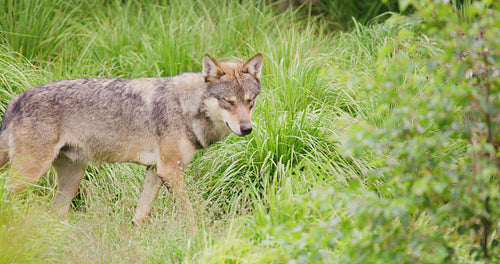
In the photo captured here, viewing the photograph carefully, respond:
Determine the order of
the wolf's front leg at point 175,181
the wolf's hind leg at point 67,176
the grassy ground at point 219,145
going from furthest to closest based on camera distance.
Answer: the wolf's hind leg at point 67,176 → the wolf's front leg at point 175,181 → the grassy ground at point 219,145

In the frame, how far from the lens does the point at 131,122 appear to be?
16.8 feet

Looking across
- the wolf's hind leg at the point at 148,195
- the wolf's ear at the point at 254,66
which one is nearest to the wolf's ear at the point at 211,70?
the wolf's ear at the point at 254,66

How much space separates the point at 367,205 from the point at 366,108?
127 inches

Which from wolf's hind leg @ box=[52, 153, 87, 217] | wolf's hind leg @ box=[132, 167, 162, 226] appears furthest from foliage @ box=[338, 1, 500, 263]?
wolf's hind leg @ box=[52, 153, 87, 217]

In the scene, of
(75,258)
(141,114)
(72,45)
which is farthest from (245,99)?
(72,45)

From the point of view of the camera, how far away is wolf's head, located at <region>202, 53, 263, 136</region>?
4.86 m

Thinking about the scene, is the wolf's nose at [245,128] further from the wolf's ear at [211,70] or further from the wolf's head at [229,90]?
the wolf's ear at [211,70]

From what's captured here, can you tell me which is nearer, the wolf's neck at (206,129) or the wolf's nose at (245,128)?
the wolf's nose at (245,128)

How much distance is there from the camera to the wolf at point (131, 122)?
Result: 481cm

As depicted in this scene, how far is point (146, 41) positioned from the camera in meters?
7.23

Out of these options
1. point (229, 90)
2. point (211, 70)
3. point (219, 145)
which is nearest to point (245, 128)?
point (229, 90)

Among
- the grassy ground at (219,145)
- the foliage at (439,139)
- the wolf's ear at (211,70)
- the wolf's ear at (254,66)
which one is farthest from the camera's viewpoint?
the wolf's ear at (254,66)

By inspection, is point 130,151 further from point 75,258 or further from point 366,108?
point 366,108

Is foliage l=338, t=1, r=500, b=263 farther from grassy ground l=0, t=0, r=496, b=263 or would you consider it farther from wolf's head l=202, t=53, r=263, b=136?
wolf's head l=202, t=53, r=263, b=136
